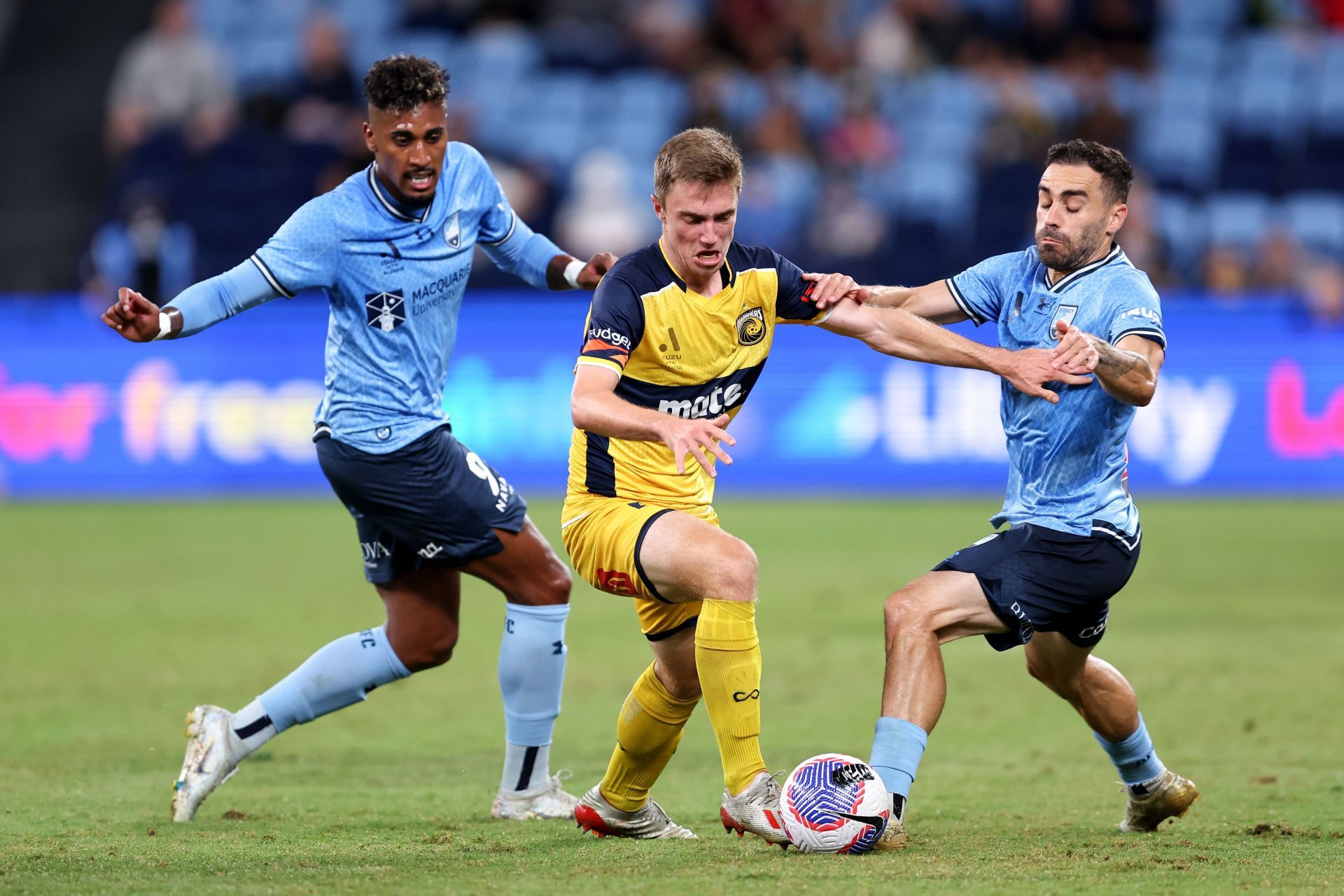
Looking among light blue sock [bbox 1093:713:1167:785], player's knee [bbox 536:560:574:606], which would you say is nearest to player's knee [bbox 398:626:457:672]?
player's knee [bbox 536:560:574:606]

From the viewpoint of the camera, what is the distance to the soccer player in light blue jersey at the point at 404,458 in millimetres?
5645

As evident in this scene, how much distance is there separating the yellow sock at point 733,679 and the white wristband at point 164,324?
202 cm

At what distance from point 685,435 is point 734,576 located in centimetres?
54

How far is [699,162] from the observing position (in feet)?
15.7

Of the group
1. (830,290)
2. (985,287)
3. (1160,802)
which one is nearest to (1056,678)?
(1160,802)

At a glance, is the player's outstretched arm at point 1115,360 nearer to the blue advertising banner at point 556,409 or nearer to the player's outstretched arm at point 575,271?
the player's outstretched arm at point 575,271

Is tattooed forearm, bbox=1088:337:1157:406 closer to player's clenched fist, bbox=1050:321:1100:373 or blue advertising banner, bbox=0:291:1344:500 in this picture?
player's clenched fist, bbox=1050:321:1100:373

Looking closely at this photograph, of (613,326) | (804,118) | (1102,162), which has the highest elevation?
(804,118)

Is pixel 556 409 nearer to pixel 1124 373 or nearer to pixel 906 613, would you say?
pixel 906 613

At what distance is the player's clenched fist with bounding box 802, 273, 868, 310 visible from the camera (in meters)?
5.25

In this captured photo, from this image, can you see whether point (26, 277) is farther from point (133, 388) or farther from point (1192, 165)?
point (1192, 165)

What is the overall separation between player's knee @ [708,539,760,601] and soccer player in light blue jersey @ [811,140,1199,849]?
0.46m

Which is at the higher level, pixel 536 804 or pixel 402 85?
pixel 402 85

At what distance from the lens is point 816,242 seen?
16.8 m
